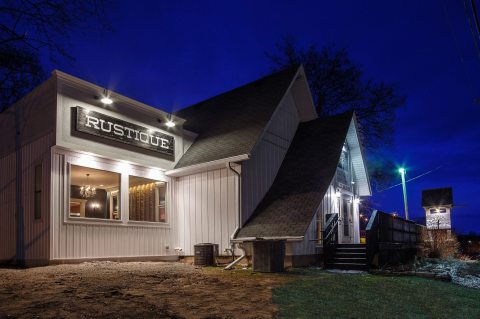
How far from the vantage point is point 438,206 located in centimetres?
→ 3534

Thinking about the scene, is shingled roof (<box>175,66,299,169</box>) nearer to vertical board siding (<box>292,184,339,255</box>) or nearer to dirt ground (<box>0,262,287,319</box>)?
vertical board siding (<box>292,184,339,255</box>)

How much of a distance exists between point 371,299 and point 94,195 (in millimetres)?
13653

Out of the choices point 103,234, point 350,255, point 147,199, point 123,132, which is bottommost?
point 350,255

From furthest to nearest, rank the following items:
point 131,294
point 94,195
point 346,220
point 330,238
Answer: point 94,195, point 346,220, point 330,238, point 131,294

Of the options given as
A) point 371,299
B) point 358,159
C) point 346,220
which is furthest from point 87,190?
point 371,299

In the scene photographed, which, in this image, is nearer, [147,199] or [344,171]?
[147,199]

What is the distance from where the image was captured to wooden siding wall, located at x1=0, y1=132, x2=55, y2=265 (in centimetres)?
1205

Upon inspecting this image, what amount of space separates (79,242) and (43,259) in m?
1.03

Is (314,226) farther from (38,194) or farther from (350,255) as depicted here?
(38,194)

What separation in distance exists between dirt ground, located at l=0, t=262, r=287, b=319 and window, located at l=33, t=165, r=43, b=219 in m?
3.01

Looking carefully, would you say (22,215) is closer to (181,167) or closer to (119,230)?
(119,230)

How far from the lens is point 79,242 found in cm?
1238

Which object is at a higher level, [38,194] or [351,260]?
[38,194]

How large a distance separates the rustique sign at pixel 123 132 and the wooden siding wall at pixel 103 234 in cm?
93
